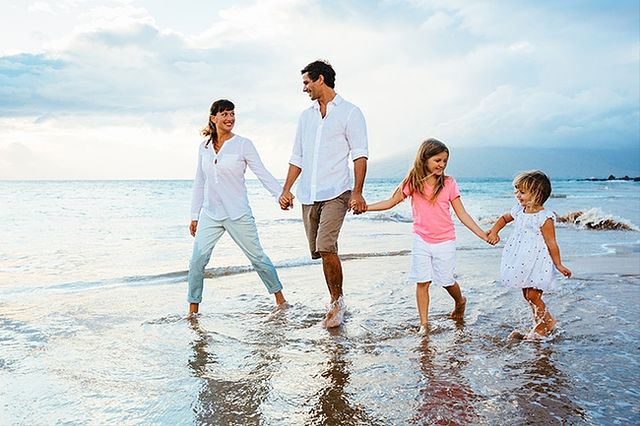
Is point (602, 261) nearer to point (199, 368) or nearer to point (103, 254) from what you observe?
point (199, 368)

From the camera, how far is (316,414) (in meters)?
3.43

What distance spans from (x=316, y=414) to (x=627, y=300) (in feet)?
16.2

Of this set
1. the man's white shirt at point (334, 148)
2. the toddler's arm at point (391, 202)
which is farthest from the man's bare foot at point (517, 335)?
the man's white shirt at point (334, 148)

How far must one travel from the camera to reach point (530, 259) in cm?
530

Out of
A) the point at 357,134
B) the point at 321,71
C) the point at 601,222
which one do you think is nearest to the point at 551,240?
the point at 357,134

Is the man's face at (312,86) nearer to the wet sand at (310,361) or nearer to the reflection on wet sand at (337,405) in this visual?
the wet sand at (310,361)

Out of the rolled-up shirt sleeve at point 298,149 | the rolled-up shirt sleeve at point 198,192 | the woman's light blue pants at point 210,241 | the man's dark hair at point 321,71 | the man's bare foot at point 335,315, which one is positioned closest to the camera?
the man's bare foot at point 335,315

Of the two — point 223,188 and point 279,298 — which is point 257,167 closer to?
point 223,188

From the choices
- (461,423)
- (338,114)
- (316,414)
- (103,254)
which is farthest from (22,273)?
(461,423)

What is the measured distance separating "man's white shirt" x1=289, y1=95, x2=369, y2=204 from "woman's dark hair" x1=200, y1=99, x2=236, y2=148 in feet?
3.25

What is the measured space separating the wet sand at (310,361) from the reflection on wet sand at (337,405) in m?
0.01

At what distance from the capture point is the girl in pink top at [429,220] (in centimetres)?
551

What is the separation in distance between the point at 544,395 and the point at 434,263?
6.55 feet

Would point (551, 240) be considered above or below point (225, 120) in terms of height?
below
